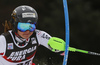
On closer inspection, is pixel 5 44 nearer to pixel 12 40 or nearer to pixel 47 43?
pixel 12 40

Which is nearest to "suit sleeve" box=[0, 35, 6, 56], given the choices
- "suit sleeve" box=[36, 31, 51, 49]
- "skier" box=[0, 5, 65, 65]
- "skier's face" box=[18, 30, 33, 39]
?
"skier" box=[0, 5, 65, 65]

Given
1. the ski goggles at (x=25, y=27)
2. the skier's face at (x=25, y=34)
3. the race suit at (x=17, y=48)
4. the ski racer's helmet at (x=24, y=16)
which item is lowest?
the race suit at (x=17, y=48)

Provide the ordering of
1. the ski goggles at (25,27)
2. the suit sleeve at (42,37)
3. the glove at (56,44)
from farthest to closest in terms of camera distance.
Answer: the suit sleeve at (42,37), the glove at (56,44), the ski goggles at (25,27)

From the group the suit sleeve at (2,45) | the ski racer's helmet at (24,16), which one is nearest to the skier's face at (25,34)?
the ski racer's helmet at (24,16)

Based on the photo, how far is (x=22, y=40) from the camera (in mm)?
2520

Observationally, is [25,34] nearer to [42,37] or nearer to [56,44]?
[42,37]

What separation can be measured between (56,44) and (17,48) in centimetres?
58

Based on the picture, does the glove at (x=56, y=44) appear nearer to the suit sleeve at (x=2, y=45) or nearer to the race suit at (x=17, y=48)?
the race suit at (x=17, y=48)

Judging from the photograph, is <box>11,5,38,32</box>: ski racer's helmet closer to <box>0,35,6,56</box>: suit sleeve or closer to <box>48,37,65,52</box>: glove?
<box>0,35,6,56</box>: suit sleeve

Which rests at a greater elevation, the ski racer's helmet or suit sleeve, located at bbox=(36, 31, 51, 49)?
the ski racer's helmet

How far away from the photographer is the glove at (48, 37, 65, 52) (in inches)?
96.4

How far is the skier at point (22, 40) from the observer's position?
93.0 inches

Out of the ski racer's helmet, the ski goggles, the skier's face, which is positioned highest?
the ski racer's helmet

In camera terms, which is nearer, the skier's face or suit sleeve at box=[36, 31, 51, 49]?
the skier's face
